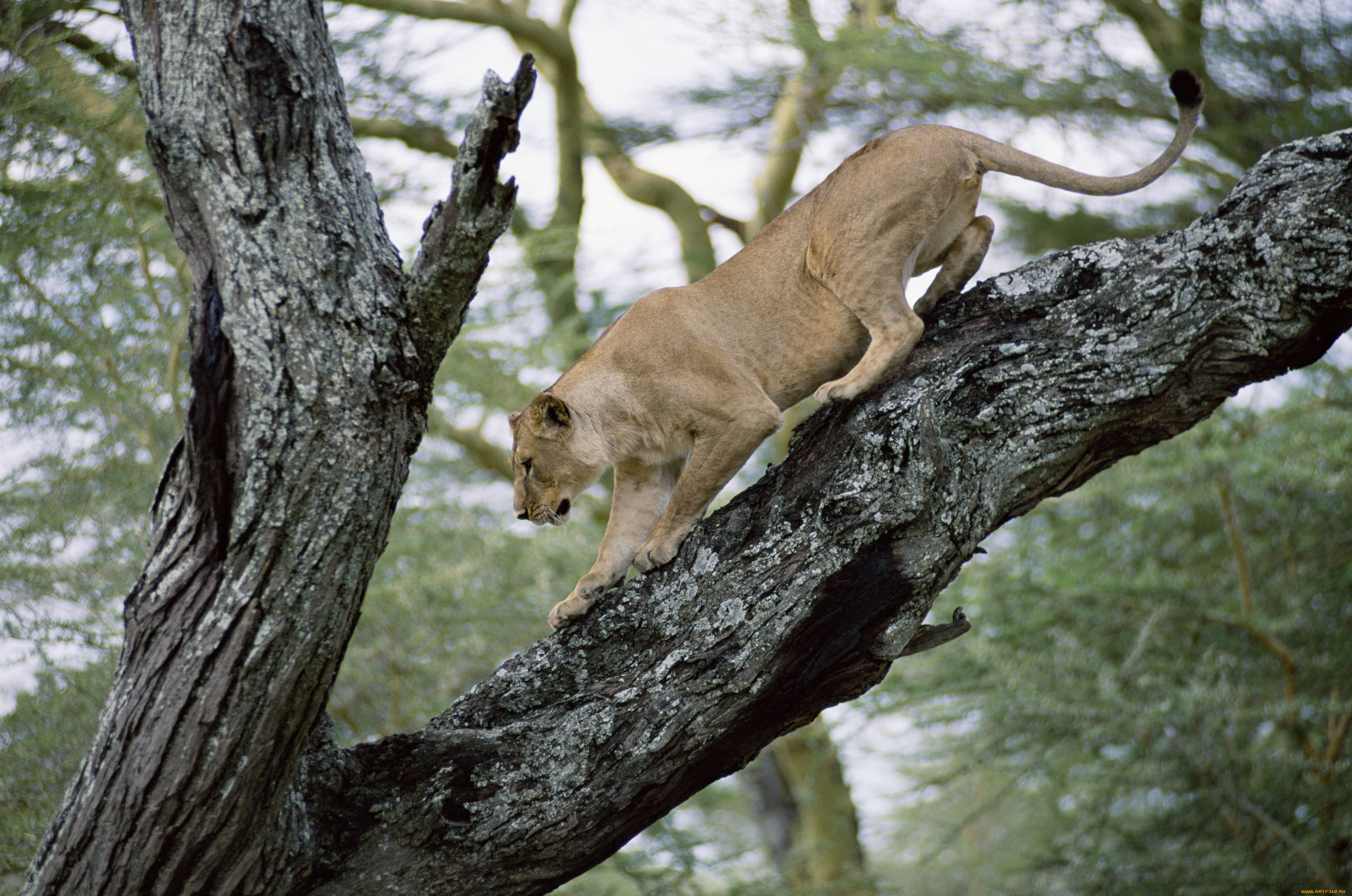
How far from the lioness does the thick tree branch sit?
1.59 feet

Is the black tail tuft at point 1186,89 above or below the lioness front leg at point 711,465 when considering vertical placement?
above

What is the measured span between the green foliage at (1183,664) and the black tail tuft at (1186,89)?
15.1 ft

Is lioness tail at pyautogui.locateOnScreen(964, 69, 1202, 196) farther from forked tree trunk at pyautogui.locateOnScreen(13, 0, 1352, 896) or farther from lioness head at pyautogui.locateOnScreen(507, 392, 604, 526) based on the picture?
lioness head at pyautogui.locateOnScreen(507, 392, 604, 526)

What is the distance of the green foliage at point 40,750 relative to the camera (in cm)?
566

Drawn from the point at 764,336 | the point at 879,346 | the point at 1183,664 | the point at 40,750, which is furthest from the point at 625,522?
the point at 1183,664

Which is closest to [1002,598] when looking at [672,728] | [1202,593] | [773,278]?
[1202,593]

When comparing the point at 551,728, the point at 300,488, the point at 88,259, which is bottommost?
the point at 551,728

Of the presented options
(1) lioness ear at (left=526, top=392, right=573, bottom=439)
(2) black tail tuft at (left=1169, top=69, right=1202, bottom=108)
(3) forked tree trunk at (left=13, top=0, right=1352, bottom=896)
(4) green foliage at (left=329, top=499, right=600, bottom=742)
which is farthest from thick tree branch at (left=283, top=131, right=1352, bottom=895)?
(4) green foliage at (left=329, top=499, right=600, bottom=742)

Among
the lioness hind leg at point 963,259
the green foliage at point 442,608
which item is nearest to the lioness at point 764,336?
the lioness hind leg at point 963,259

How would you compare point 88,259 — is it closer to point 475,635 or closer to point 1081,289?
point 475,635

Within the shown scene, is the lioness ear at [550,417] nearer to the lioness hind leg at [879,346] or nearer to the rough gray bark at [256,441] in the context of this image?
the lioness hind leg at [879,346]

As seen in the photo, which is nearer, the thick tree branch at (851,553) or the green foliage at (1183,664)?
the thick tree branch at (851,553)

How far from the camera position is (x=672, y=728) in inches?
129

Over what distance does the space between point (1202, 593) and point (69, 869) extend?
338 inches
